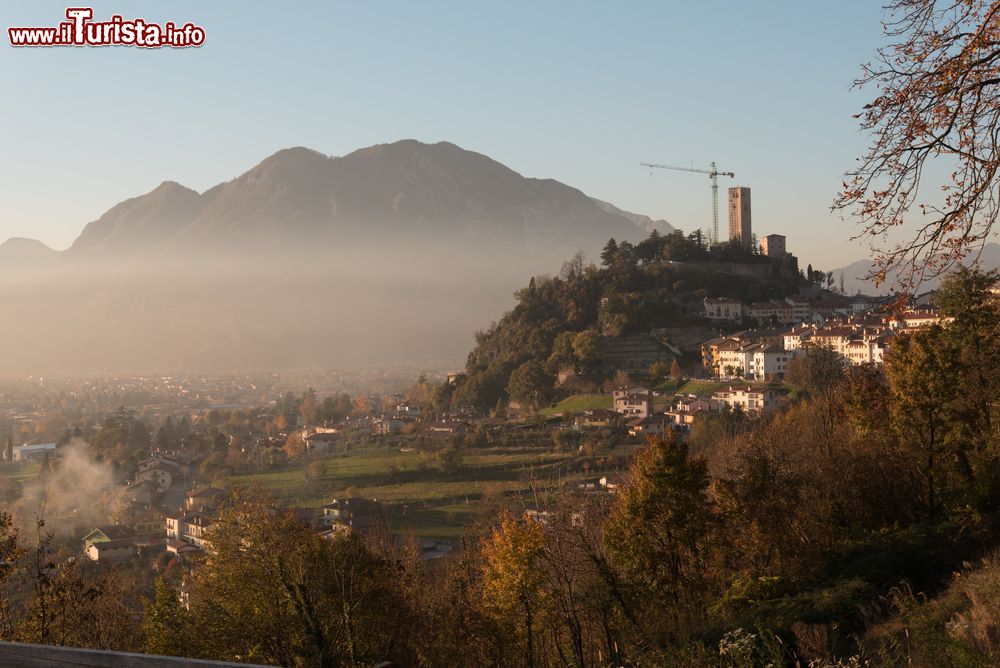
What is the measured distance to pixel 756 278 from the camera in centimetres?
6488

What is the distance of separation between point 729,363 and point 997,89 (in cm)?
4532

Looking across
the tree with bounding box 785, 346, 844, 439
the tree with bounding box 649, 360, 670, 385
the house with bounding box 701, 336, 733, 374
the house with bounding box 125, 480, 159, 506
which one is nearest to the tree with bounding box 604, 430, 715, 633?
the tree with bounding box 785, 346, 844, 439

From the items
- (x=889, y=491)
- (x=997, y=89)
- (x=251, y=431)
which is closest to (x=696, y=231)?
(x=251, y=431)

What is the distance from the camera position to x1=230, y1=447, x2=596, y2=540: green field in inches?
1173

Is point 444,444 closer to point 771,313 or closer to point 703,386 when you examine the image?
point 703,386

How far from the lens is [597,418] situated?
42.5m

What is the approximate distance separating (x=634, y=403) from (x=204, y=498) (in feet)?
65.7

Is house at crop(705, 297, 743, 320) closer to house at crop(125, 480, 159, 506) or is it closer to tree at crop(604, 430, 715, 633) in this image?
house at crop(125, 480, 159, 506)

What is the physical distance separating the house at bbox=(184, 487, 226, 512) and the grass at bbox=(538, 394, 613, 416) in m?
17.2

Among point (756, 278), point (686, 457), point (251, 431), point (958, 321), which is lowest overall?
point (251, 431)

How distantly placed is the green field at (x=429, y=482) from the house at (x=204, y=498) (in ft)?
5.92

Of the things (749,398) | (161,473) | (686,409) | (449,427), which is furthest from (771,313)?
(161,473)

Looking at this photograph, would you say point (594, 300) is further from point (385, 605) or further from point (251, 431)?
point (385, 605)

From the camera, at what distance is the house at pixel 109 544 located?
28312 millimetres
